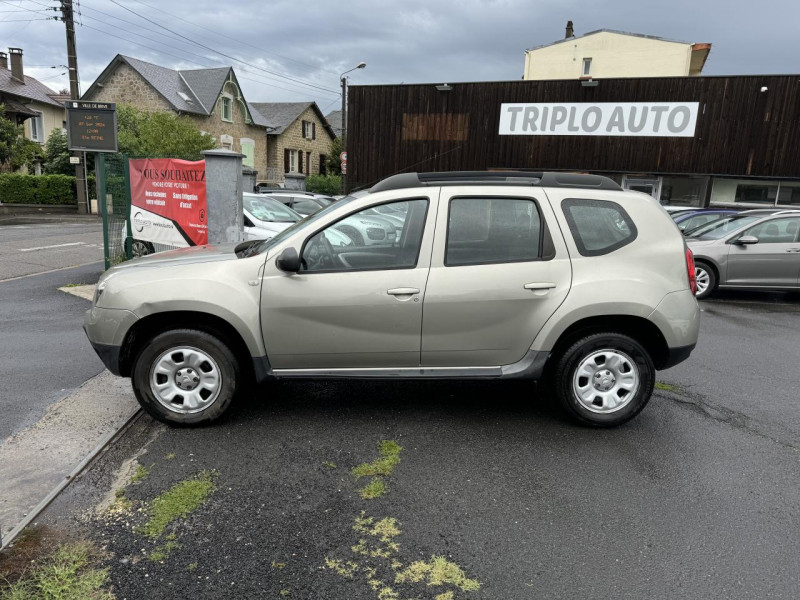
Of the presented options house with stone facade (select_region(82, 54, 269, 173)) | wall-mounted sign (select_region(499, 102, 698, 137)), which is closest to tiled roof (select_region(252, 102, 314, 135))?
house with stone facade (select_region(82, 54, 269, 173))

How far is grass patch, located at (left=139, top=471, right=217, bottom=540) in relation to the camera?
295cm

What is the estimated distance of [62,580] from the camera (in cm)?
254

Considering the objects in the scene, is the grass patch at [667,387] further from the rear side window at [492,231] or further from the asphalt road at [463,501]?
the rear side window at [492,231]

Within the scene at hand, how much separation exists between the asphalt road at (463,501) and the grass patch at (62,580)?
10 centimetres

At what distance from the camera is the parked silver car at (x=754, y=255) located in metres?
9.41

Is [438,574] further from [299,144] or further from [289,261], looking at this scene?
[299,144]

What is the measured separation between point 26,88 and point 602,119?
35526 millimetres

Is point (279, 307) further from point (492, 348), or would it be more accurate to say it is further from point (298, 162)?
point (298, 162)

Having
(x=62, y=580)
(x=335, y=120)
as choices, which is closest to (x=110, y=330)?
(x=62, y=580)

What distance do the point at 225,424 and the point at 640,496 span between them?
9.11 ft

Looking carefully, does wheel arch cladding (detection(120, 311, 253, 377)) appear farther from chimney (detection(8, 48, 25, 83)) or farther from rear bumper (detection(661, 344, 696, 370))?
chimney (detection(8, 48, 25, 83))

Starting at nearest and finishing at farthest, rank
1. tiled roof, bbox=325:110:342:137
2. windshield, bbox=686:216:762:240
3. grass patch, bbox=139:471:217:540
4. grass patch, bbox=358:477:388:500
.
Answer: grass patch, bbox=139:471:217:540 → grass patch, bbox=358:477:388:500 → windshield, bbox=686:216:762:240 → tiled roof, bbox=325:110:342:137

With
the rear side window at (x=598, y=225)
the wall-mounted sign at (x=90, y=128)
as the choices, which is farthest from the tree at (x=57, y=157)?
the rear side window at (x=598, y=225)

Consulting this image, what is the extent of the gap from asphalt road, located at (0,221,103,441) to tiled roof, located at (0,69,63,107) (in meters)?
27.1
